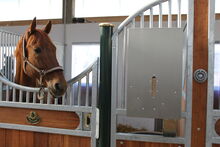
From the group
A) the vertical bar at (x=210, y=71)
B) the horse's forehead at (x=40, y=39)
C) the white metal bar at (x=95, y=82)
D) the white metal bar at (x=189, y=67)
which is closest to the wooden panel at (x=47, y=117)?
the white metal bar at (x=95, y=82)

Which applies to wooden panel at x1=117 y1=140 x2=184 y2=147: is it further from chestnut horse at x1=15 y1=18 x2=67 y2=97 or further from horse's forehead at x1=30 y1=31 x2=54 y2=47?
horse's forehead at x1=30 y1=31 x2=54 y2=47

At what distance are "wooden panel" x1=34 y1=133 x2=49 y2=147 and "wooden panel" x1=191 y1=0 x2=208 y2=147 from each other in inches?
38.9

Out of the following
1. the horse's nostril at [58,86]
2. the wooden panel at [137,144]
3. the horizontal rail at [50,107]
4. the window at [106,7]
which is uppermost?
the window at [106,7]

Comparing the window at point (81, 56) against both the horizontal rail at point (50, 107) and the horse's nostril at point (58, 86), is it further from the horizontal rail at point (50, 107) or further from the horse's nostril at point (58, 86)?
the horse's nostril at point (58, 86)

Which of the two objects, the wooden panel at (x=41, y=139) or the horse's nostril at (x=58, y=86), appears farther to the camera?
the wooden panel at (x=41, y=139)

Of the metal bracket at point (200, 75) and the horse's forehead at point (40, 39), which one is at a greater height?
the horse's forehead at point (40, 39)

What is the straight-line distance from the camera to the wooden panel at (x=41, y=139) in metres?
1.73

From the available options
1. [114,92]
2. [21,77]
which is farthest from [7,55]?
[114,92]

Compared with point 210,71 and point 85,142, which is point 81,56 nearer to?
point 85,142

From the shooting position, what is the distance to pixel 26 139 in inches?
69.9

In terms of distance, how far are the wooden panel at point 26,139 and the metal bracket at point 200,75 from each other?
3.84ft

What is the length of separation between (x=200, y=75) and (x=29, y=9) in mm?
4248

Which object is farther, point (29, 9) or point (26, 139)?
point (29, 9)

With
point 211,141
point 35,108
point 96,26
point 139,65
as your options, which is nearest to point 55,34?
point 96,26
